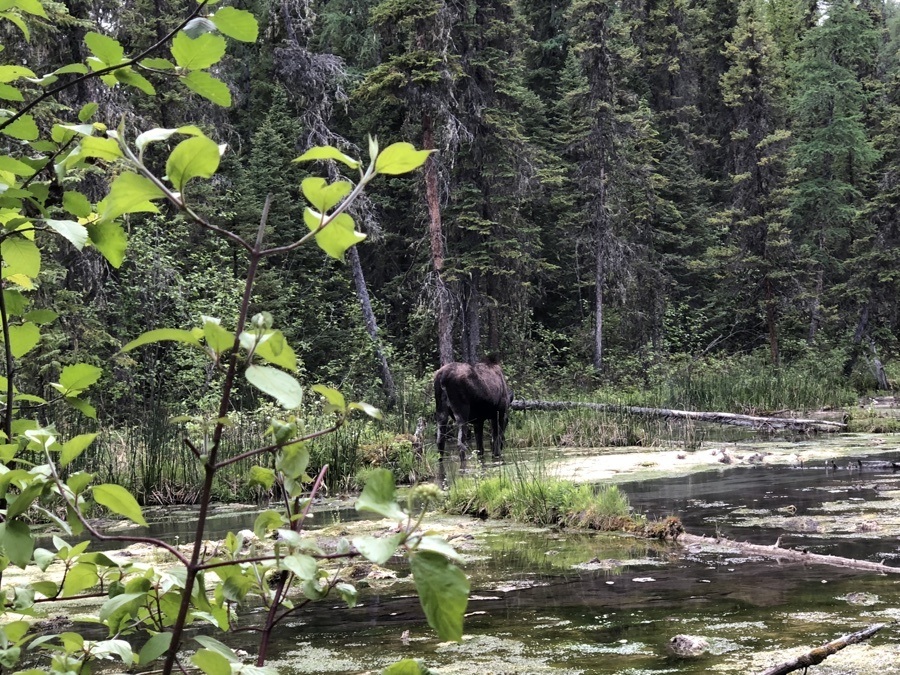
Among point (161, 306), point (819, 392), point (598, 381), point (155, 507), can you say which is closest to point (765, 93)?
point (598, 381)

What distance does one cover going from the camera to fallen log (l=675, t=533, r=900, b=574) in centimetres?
549

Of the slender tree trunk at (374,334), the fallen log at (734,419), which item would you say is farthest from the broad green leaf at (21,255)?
the slender tree trunk at (374,334)

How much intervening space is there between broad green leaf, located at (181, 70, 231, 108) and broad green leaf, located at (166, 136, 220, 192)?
337mm

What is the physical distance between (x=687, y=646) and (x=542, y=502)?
429cm

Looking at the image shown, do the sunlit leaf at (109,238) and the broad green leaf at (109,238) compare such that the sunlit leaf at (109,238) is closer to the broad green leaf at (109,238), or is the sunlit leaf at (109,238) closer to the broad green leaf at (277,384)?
the broad green leaf at (109,238)

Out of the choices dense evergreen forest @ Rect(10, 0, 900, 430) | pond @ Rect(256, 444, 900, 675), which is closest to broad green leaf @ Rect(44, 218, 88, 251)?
pond @ Rect(256, 444, 900, 675)

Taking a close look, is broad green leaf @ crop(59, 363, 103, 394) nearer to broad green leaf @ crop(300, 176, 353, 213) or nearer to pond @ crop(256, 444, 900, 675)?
broad green leaf @ crop(300, 176, 353, 213)

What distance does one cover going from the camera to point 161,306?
60.0 feet

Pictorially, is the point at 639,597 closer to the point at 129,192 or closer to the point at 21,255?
the point at 21,255

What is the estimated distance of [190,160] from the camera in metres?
1.12

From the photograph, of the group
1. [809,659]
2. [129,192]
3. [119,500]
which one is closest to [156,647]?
[119,500]

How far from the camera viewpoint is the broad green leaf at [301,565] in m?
1.16

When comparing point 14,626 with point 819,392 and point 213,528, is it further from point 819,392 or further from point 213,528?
point 819,392

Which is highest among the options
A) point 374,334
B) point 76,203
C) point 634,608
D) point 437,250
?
point 437,250
